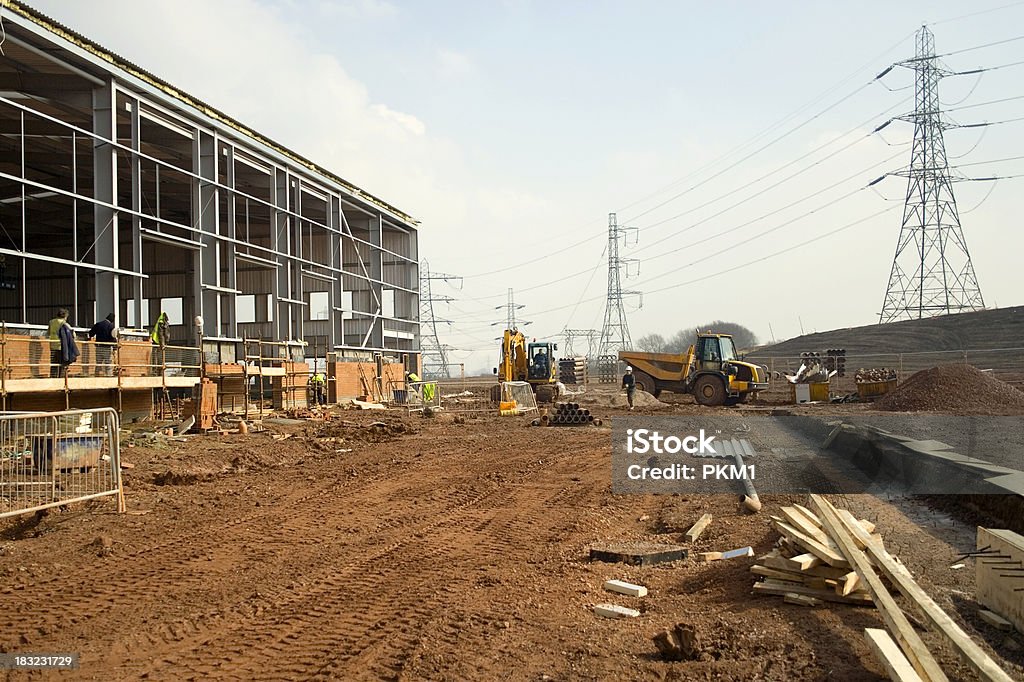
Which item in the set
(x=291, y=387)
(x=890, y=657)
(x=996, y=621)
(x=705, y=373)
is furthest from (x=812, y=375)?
(x=890, y=657)

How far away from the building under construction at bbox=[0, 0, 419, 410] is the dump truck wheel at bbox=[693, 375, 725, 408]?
15521 mm

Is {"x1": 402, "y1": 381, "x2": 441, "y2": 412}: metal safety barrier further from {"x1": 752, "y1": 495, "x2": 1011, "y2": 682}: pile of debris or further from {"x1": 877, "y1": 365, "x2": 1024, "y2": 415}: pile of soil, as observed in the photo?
{"x1": 752, "y1": 495, "x2": 1011, "y2": 682}: pile of debris

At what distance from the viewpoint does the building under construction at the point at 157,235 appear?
19516mm

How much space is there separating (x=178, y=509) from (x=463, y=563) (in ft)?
16.2

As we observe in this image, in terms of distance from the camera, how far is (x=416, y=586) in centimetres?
661

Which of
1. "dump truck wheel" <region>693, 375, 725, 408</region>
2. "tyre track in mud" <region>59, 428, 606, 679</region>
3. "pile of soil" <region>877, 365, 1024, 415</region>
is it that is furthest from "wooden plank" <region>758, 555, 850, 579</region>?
"dump truck wheel" <region>693, 375, 725, 408</region>

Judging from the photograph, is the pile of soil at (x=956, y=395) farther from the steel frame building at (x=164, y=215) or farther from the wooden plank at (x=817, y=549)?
the steel frame building at (x=164, y=215)

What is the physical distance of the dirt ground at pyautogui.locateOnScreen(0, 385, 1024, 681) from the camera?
16.0 ft

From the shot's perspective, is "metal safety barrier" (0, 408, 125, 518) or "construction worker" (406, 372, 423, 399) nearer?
"metal safety barrier" (0, 408, 125, 518)

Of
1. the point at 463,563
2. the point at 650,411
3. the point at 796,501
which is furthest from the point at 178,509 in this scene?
the point at 650,411

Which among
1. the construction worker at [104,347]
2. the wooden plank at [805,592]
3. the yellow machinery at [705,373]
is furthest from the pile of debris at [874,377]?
the wooden plank at [805,592]

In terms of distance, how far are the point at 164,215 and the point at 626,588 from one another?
130 ft

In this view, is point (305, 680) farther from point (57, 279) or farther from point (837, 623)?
point (57, 279)

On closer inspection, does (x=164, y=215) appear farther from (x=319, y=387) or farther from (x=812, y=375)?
(x=812, y=375)
